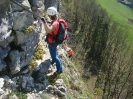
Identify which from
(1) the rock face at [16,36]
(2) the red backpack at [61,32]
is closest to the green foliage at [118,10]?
(2) the red backpack at [61,32]

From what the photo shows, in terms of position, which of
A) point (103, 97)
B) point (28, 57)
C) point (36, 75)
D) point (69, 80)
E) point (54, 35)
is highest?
point (54, 35)

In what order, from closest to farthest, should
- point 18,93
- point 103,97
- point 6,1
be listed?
1. point 6,1
2. point 18,93
3. point 103,97

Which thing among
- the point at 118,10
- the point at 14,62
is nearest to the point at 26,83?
the point at 14,62

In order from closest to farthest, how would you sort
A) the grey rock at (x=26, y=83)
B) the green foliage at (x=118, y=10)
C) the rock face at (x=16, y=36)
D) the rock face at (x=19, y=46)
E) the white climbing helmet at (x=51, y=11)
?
1. the rock face at (x=16, y=36)
2. the rock face at (x=19, y=46)
3. the white climbing helmet at (x=51, y=11)
4. the grey rock at (x=26, y=83)
5. the green foliage at (x=118, y=10)

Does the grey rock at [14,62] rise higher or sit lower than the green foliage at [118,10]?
higher

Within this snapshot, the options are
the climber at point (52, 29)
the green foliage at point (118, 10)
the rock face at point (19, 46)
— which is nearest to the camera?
the rock face at point (19, 46)

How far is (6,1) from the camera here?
420 inches

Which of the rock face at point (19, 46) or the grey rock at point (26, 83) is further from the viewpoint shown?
the grey rock at point (26, 83)

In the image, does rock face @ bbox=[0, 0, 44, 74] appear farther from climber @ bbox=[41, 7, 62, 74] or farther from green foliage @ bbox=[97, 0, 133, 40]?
green foliage @ bbox=[97, 0, 133, 40]

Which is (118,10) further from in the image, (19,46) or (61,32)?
(19,46)

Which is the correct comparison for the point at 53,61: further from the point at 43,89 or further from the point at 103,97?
the point at 103,97

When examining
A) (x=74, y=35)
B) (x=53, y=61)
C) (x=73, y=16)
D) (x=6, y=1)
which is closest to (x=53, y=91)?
(x=53, y=61)

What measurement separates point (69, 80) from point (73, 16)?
56094 millimetres

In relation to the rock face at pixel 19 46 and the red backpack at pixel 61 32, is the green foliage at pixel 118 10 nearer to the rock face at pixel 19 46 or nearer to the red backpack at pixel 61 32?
the rock face at pixel 19 46
